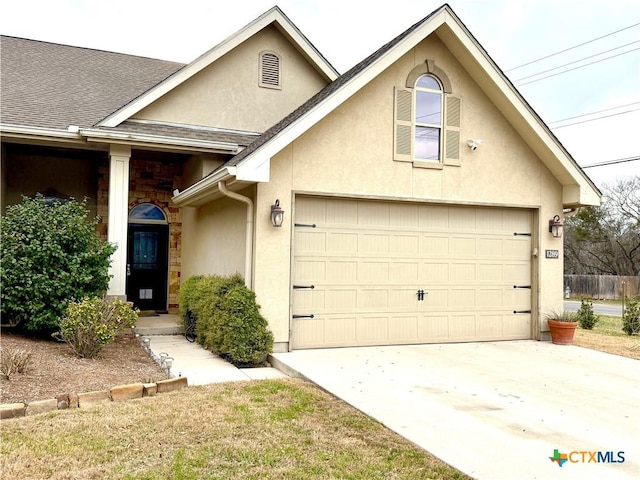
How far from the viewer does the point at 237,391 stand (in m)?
6.08

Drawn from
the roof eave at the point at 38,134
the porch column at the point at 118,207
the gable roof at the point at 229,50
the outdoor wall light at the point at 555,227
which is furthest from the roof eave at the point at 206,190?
the outdoor wall light at the point at 555,227

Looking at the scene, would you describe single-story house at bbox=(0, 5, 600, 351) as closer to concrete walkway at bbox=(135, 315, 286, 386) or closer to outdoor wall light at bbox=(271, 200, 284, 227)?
outdoor wall light at bbox=(271, 200, 284, 227)

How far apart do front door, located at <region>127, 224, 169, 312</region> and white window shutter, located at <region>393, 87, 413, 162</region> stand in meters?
6.15

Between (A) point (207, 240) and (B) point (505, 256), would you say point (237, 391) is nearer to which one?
(A) point (207, 240)

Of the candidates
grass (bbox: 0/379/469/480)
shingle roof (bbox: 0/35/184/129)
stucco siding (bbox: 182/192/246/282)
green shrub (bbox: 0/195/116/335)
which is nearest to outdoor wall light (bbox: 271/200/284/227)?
stucco siding (bbox: 182/192/246/282)

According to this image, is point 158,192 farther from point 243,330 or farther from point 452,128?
point 452,128

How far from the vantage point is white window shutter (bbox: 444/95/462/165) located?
368 inches

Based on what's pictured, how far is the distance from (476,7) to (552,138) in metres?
4.21

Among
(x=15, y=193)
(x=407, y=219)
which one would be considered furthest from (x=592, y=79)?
(x=15, y=193)

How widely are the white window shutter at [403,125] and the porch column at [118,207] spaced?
189 inches

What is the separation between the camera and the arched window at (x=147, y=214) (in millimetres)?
12297

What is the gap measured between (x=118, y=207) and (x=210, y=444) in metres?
6.42

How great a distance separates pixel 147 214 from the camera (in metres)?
12.5

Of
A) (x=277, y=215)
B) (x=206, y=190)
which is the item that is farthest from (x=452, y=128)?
(x=206, y=190)
